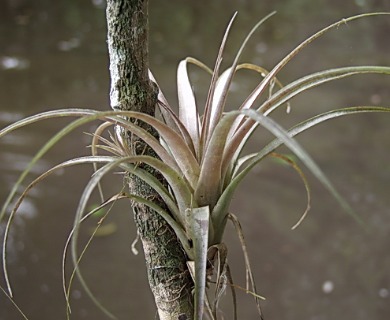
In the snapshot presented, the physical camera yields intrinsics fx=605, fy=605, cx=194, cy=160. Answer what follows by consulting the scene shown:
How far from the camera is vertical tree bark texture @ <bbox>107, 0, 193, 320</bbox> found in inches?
22.0

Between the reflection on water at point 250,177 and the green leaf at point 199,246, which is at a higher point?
the reflection on water at point 250,177

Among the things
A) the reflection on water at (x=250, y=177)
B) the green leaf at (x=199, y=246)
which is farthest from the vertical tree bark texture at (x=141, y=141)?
the reflection on water at (x=250, y=177)

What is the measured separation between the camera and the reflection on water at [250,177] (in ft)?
4.32

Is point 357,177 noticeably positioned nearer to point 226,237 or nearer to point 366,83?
point 226,237

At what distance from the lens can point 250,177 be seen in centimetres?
168

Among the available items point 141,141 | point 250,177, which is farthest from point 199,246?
point 250,177

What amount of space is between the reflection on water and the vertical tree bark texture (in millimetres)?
676

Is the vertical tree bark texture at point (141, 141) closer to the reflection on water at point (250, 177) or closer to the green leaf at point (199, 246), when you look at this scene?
the green leaf at point (199, 246)

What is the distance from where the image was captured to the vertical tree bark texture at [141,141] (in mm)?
558

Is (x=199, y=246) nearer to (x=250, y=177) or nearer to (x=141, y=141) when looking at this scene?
(x=141, y=141)

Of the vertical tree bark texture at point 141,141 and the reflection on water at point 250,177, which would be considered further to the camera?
the reflection on water at point 250,177

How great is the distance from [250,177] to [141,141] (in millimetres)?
1131

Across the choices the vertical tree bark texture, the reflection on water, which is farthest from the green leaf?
the reflection on water

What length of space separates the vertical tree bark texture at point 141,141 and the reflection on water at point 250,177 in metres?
0.68
